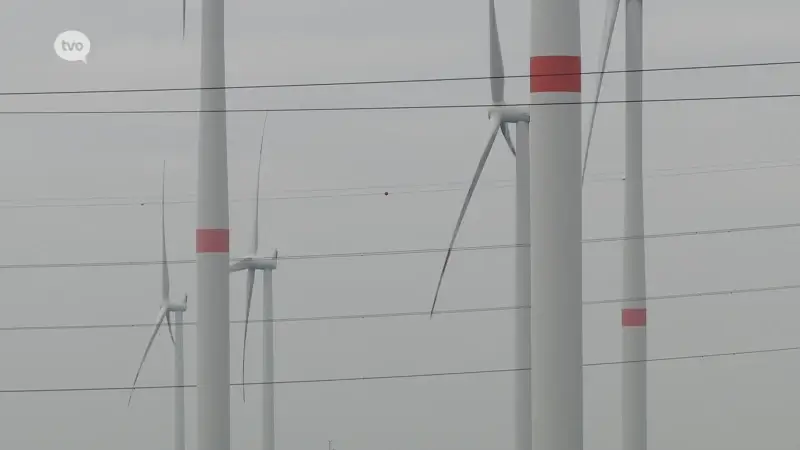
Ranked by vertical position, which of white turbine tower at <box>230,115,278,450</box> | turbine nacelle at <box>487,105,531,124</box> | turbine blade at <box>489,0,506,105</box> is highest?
turbine blade at <box>489,0,506,105</box>

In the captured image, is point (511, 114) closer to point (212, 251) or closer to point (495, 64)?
point (495, 64)

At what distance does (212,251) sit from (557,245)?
1351cm

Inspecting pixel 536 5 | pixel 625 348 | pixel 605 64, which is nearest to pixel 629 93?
pixel 605 64

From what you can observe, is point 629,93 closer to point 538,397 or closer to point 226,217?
point 226,217

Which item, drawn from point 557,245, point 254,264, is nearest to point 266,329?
point 254,264

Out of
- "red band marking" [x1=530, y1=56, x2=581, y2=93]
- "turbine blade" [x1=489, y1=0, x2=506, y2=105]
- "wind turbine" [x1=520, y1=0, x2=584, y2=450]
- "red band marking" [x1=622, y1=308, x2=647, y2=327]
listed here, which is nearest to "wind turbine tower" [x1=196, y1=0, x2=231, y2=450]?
"turbine blade" [x1=489, y1=0, x2=506, y2=105]

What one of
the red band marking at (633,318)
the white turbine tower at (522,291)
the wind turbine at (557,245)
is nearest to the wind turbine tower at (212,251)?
the white turbine tower at (522,291)

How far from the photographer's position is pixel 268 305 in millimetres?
53562

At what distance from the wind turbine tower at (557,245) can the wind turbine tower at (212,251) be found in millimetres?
13218

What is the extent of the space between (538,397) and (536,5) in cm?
595

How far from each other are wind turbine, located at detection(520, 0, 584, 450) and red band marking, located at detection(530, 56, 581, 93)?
0.01 metres

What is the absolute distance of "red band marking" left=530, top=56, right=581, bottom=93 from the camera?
22.1 m

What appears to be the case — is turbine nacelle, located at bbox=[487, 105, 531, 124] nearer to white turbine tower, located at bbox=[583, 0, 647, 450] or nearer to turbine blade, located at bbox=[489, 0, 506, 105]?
turbine blade, located at bbox=[489, 0, 506, 105]

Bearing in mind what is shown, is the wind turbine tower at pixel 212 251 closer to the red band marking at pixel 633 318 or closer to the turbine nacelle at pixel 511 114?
the turbine nacelle at pixel 511 114
